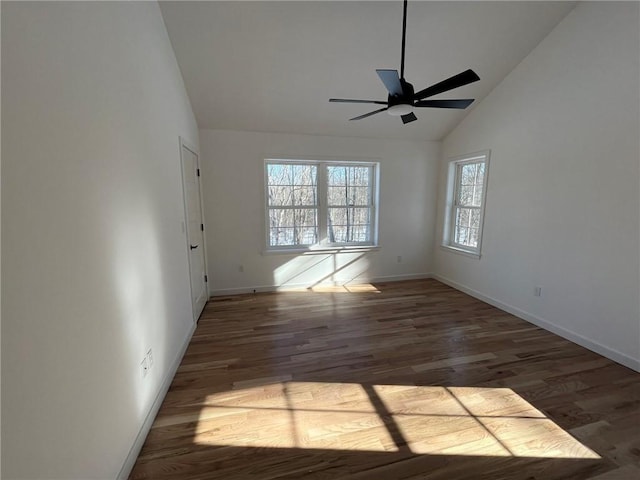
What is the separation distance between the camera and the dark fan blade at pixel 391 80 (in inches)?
73.1

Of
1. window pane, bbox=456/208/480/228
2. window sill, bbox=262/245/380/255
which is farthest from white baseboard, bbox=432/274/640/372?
window sill, bbox=262/245/380/255

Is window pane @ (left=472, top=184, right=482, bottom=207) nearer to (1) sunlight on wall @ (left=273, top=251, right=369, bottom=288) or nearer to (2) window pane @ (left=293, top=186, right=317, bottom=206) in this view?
Result: (1) sunlight on wall @ (left=273, top=251, right=369, bottom=288)

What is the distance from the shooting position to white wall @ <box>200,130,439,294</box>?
408 cm

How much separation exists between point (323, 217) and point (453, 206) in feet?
7.32

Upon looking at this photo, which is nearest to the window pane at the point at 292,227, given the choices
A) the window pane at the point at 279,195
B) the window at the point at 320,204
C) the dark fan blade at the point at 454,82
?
the window at the point at 320,204

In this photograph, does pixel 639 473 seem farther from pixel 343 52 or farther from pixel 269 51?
pixel 269 51

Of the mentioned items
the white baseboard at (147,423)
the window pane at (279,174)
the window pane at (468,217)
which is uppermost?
the window pane at (279,174)

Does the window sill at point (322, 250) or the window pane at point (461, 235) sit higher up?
the window pane at point (461, 235)

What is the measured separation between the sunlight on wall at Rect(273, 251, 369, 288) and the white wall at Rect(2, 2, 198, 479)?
2.49 meters

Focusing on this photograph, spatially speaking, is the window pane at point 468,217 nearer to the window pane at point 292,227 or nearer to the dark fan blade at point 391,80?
the window pane at point 292,227

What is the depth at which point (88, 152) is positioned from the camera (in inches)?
51.4

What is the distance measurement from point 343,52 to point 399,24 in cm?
A: 61

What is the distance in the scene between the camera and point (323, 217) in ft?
15.2

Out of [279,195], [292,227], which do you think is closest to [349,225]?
[292,227]
